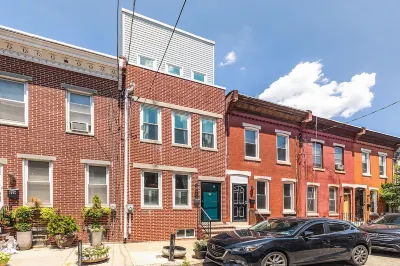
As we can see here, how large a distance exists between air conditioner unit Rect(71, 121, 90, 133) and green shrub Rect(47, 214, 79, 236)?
328 cm

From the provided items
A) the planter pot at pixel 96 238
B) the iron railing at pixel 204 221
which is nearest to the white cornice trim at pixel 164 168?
the iron railing at pixel 204 221

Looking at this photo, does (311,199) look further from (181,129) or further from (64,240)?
Result: (64,240)

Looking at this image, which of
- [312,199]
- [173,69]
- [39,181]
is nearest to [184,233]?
[39,181]

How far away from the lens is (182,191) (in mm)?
14867

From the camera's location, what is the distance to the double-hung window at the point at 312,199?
19.8 metres

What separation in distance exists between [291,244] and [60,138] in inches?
351

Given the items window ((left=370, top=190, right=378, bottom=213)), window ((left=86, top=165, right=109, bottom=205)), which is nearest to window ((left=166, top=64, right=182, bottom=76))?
window ((left=86, top=165, right=109, bottom=205))

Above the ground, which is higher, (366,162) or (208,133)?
(208,133)

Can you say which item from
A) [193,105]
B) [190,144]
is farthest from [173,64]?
[190,144]

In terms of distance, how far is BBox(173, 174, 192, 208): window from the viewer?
14.6m

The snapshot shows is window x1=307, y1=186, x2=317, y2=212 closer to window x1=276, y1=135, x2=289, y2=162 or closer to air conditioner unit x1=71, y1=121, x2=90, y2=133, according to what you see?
window x1=276, y1=135, x2=289, y2=162

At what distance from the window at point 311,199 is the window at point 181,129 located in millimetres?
9165

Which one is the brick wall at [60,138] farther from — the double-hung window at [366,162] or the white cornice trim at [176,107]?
the double-hung window at [366,162]

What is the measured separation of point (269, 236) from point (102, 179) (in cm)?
737
